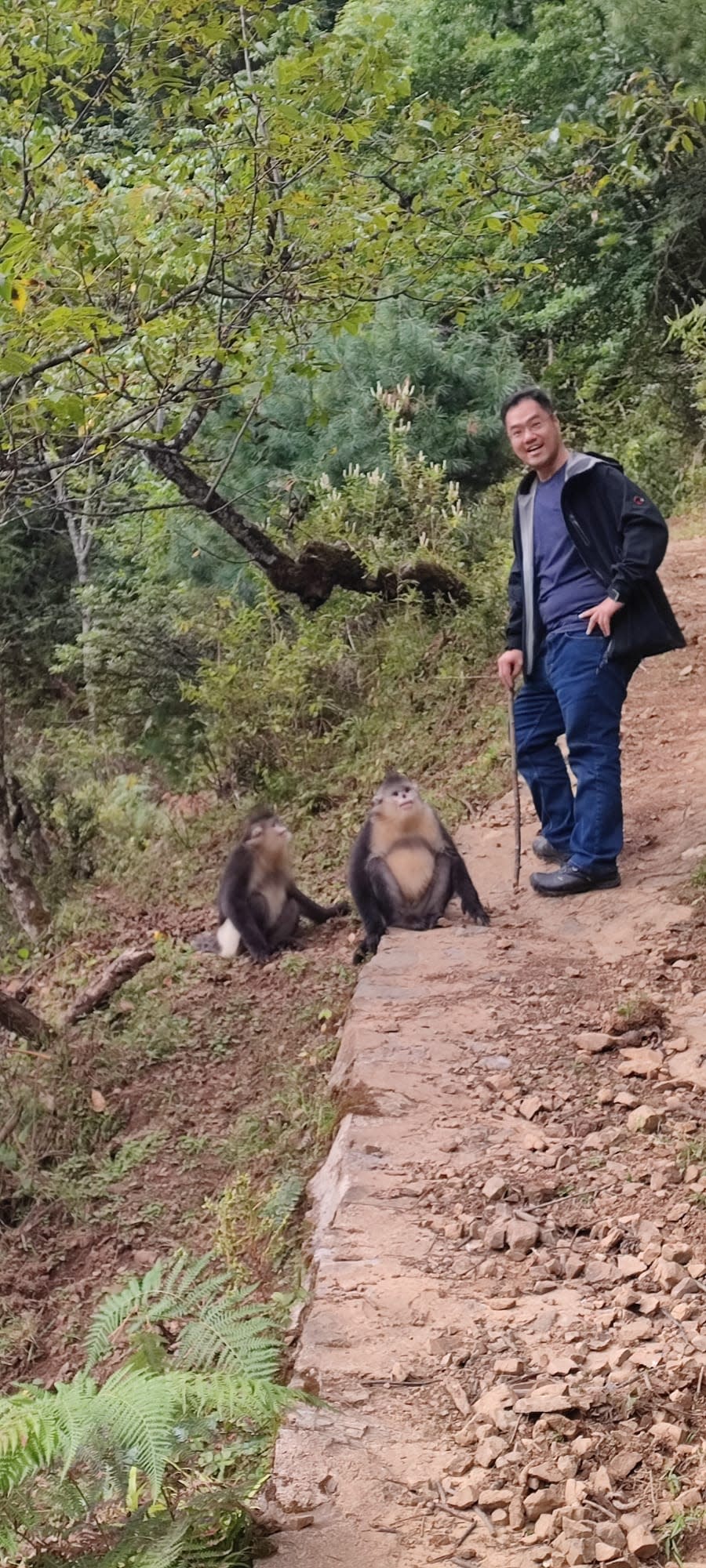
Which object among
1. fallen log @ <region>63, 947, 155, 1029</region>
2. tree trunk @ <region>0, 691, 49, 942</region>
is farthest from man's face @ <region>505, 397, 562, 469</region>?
tree trunk @ <region>0, 691, 49, 942</region>

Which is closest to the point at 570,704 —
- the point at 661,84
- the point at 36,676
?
the point at 661,84

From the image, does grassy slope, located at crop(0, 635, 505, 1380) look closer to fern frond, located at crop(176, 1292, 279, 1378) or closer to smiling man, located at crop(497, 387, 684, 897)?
fern frond, located at crop(176, 1292, 279, 1378)

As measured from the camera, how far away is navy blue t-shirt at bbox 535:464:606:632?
210 inches

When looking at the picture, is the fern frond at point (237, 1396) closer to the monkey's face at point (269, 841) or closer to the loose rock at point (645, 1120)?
the loose rock at point (645, 1120)

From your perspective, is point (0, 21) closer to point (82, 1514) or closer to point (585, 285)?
point (82, 1514)

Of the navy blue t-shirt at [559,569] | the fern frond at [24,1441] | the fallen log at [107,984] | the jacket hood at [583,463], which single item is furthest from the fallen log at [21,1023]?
the fern frond at [24,1441]

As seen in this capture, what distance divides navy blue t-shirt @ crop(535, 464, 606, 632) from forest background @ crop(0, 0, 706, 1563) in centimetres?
155

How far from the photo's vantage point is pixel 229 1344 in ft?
8.25

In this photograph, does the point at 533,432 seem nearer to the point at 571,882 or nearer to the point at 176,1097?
the point at 571,882

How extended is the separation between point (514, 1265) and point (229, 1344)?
0.77 meters

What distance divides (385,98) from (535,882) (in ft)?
12.4

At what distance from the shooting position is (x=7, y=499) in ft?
22.5

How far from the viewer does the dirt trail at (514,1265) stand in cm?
210

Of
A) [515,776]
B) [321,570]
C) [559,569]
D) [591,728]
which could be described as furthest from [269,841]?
[321,570]
